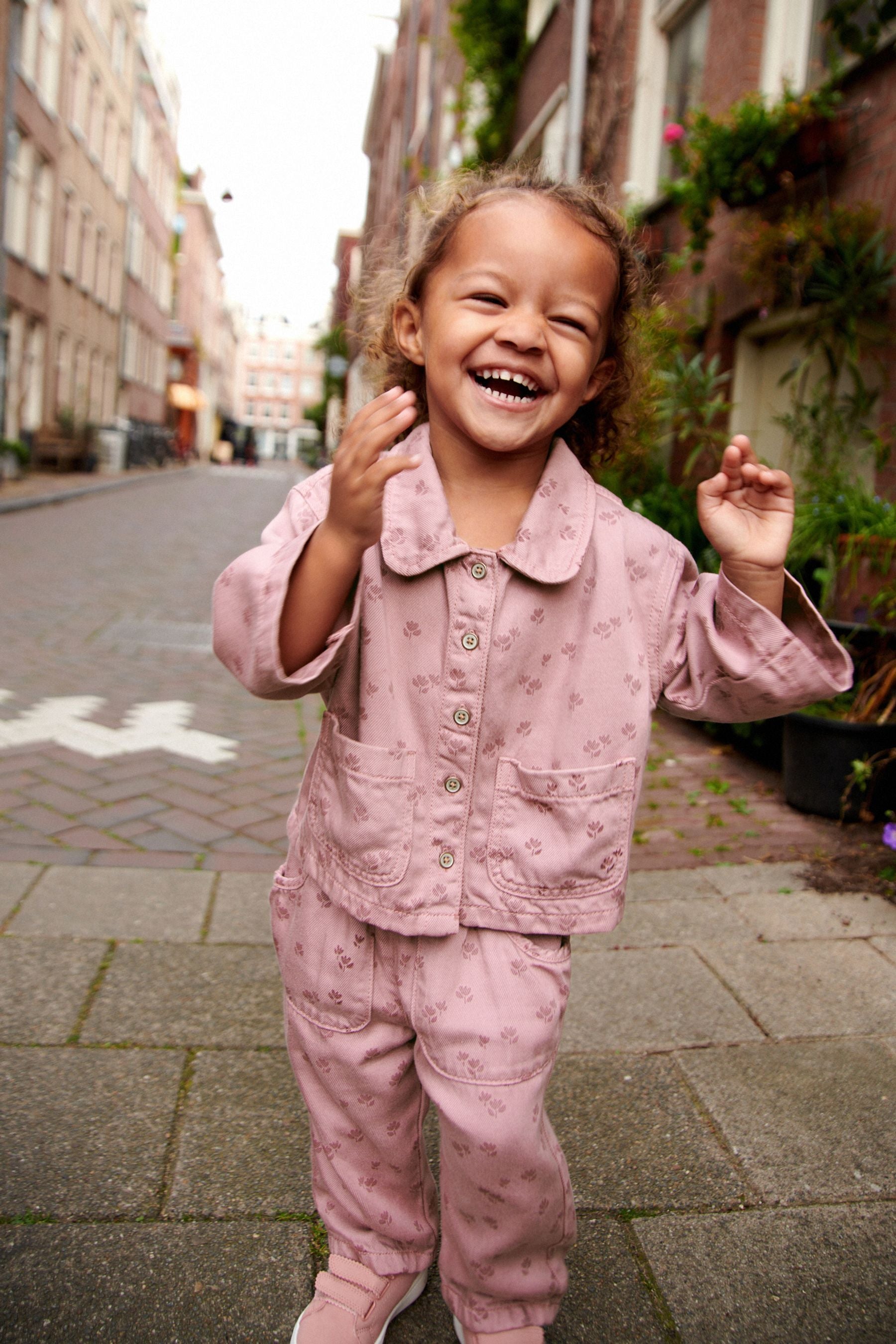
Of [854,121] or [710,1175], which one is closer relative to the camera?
[710,1175]

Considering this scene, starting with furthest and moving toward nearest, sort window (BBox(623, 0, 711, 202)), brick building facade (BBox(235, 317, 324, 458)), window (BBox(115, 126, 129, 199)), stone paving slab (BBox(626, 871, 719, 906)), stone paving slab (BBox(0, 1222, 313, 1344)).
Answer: brick building facade (BBox(235, 317, 324, 458)), window (BBox(115, 126, 129, 199)), window (BBox(623, 0, 711, 202)), stone paving slab (BBox(626, 871, 719, 906)), stone paving slab (BBox(0, 1222, 313, 1344))

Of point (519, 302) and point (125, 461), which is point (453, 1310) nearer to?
point (519, 302)

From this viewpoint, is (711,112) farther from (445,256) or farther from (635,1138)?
(635,1138)

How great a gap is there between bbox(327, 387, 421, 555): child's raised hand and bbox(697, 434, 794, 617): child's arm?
44cm

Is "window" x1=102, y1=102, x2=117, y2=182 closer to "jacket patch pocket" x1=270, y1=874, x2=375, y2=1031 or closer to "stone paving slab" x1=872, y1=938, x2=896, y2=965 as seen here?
"stone paving slab" x1=872, y1=938, x2=896, y2=965

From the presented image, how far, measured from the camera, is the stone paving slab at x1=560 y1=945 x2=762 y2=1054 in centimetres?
237

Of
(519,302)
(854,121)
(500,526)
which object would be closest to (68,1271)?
(500,526)

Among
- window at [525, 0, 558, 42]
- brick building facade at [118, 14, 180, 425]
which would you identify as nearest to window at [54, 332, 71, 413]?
brick building facade at [118, 14, 180, 425]

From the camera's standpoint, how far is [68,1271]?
163 centimetres

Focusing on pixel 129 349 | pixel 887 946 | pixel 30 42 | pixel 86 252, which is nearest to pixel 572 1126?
pixel 887 946

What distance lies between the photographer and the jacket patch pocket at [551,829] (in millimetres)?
1462

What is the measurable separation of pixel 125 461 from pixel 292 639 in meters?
25.7

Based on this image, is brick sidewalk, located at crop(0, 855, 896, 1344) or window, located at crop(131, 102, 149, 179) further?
window, located at crop(131, 102, 149, 179)

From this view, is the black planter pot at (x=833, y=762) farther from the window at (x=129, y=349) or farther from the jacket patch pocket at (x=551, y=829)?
the window at (x=129, y=349)
